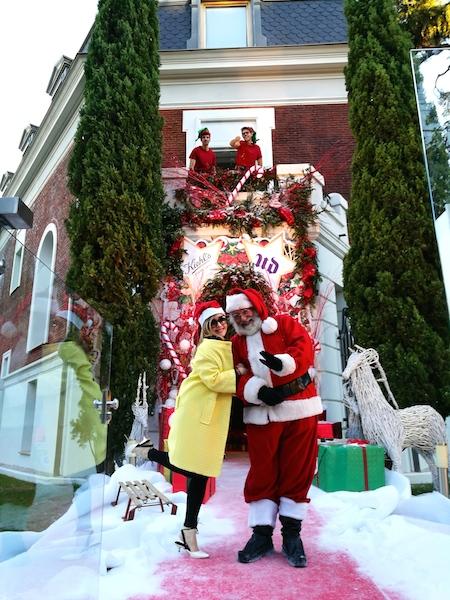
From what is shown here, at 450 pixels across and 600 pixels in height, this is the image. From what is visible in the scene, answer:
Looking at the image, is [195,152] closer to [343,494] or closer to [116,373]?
[116,373]

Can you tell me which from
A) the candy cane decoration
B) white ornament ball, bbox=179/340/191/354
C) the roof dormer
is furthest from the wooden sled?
the roof dormer

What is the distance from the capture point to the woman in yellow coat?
286cm

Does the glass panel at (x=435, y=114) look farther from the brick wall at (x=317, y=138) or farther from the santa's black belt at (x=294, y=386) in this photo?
the brick wall at (x=317, y=138)

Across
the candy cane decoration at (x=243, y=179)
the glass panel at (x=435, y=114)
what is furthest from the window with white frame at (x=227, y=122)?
the glass panel at (x=435, y=114)

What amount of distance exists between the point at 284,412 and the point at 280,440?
0.67 ft

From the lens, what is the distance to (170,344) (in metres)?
6.62

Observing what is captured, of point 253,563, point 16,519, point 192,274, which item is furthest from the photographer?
point 192,274

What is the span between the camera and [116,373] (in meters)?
6.16

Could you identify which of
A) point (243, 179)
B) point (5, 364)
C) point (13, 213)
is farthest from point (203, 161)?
point (5, 364)

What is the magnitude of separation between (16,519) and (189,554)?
129 cm

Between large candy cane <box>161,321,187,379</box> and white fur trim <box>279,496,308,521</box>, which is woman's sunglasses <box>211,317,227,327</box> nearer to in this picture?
white fur trim <box>279,496,308,521</box>

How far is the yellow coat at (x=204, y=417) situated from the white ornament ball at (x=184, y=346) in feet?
11.6

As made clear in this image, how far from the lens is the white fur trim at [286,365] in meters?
2.88

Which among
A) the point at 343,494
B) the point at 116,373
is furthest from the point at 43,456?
the point at 116,373
